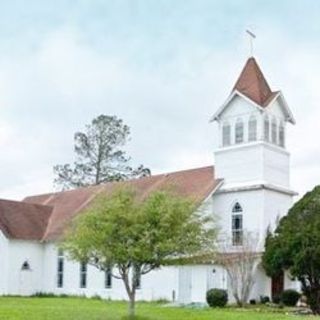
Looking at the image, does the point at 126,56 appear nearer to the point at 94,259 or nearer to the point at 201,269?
the point at 94,259

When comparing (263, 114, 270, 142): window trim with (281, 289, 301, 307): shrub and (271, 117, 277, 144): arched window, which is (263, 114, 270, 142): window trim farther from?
(281, 289, 301, 307): shrub

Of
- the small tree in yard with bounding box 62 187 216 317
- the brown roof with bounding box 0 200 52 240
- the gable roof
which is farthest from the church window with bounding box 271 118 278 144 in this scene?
the small tree in yard with bounding box 62 187 216 317

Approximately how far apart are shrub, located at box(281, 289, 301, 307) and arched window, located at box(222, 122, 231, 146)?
420 inches

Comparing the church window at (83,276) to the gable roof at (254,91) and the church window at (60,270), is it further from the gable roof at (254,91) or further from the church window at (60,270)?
the gable roof at (254,91)

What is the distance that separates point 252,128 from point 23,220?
1769 centimetres

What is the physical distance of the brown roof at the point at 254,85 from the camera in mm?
43969

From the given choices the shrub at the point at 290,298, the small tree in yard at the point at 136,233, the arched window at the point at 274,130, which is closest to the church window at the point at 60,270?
the arched window at the point at 274,130

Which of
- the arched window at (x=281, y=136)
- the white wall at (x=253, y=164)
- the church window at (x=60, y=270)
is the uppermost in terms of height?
the arched window at (x=281, y=136)

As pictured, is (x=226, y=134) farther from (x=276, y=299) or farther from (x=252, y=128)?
(x=276, y=299)

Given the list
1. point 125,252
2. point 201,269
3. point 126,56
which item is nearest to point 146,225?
point 125,252

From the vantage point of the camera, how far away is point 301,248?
3328cm

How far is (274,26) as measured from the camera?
22891 millimetres

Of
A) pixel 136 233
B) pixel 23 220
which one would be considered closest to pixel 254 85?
pixel 23 220

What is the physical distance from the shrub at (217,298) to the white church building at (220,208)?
262cm
